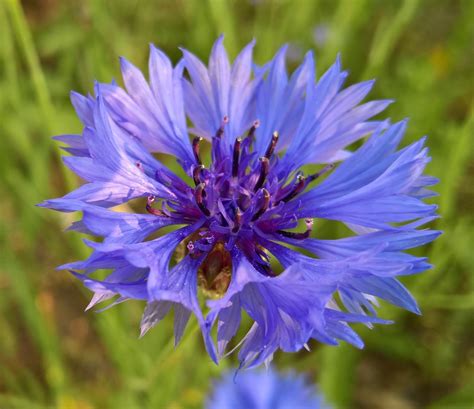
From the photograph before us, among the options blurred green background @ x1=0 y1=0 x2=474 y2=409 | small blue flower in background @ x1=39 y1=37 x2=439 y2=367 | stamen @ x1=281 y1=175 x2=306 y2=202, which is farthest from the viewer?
blurred green background @ x1=0 y1=0 x2=474 y2=409

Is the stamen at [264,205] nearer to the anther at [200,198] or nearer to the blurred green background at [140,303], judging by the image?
the anther at [200,198]

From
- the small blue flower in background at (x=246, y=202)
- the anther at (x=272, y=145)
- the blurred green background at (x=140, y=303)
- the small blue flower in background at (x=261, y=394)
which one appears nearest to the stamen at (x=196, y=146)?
the small blue flower in background at (x=246, y=202)

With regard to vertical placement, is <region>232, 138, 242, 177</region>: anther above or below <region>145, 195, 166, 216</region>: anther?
above

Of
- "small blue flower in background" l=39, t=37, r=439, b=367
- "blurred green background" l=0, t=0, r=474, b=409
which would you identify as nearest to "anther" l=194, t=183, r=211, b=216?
"small blue flower in background" l=39, t=37, r=439, b=367

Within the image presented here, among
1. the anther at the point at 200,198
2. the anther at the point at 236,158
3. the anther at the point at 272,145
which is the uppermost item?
the anther at the point at 272,145

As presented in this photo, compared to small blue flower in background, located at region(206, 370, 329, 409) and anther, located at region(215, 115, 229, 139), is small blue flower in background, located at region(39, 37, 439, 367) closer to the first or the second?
anther, located at region(215, 115, 229, 139)

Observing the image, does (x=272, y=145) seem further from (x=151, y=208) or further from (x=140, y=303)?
(x=140, y=303)

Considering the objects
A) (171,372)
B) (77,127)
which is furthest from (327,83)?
(77,127)
